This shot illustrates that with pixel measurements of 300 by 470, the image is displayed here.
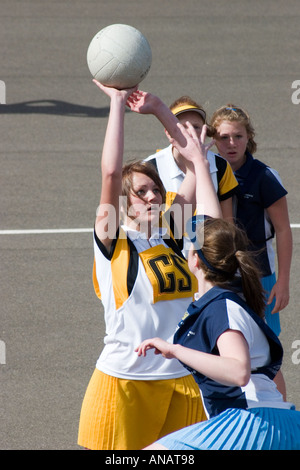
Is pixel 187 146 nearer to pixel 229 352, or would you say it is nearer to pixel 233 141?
pixel 233 141

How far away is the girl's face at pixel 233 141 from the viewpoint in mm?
5578

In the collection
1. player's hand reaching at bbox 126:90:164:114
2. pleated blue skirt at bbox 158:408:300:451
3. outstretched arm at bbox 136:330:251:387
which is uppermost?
player's hand reaching at bbox 126:90:164:114

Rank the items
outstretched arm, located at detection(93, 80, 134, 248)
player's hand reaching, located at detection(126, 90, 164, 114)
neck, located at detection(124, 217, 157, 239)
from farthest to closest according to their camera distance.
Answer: player's hand reaching, located at detection(126, 90, 164, 114) → neck, located at detection(124, 217, 157, 239) → outstretched arm, located at detection(93, 80, 134, 248)

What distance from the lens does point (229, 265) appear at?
3654mm

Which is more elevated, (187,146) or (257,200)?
(187,146)

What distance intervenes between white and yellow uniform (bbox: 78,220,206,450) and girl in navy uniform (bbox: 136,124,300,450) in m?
0.42

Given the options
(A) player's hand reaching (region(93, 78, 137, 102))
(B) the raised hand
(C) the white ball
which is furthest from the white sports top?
(C) the white ball

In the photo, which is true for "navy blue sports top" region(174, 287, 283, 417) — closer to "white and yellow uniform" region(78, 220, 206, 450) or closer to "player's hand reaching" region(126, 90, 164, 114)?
"white and yellow uniform" region(78, 220, 206, 450)

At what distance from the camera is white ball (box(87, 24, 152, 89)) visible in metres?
4.49

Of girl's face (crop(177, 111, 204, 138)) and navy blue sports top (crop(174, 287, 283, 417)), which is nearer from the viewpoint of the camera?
navy blue sports top (crop(174, 287, 283, 417))

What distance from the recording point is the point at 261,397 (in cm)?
349

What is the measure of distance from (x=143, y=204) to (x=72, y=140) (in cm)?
780

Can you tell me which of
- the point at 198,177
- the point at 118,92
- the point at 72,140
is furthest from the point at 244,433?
the point at 72,140
